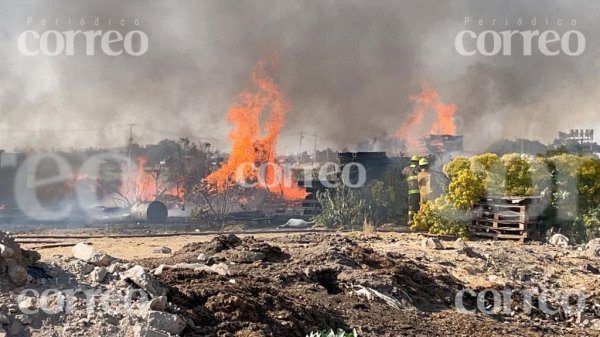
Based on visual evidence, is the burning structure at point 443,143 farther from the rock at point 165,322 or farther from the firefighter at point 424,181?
the rock at point 165,322

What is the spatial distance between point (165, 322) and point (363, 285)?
3875 mm

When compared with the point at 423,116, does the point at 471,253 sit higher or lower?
lower

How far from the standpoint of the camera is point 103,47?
1105 inches

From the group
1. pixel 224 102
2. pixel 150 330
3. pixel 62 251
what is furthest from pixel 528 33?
pixel 150 330

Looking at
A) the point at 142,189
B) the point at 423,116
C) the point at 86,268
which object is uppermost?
the point at 423,116

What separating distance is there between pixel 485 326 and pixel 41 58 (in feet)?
80.8

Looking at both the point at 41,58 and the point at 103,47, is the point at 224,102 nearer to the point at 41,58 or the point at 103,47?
the point at 103,47

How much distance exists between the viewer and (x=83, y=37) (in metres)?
27.8

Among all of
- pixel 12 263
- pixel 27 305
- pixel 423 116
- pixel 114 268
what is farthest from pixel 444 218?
pixel 423 116

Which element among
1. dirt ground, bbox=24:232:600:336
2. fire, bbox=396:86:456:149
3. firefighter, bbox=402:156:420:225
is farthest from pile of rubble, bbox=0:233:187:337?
fire, bbox=396:86:456:149

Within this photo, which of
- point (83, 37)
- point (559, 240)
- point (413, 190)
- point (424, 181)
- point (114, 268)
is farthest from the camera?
point (83, 37)

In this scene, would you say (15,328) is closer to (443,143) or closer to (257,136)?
(257,136)

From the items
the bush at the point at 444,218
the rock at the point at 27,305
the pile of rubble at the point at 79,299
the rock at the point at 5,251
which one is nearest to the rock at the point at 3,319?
the pile of rubble at the point at 79,299

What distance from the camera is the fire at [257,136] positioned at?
23469 millimetres
